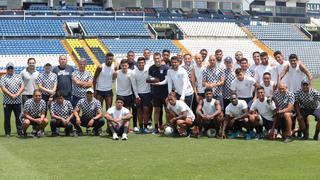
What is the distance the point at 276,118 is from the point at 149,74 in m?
3.01

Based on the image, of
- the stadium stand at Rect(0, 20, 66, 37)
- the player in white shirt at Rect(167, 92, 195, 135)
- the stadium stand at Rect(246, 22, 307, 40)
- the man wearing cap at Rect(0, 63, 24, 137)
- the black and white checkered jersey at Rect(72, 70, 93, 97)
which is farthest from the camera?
the stadium stand at Rect(246, 22, 307, 40)

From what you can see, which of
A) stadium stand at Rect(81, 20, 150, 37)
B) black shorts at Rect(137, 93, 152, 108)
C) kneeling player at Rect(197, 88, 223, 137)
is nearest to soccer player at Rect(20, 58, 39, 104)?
black shorts at Rect(137, 93, 152, 108)

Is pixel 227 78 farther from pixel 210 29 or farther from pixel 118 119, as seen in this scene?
pixel 210 29

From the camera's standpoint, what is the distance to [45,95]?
12.2 metres

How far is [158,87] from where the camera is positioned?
12.2 metres

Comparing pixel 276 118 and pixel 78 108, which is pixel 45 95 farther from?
pixel 276 118

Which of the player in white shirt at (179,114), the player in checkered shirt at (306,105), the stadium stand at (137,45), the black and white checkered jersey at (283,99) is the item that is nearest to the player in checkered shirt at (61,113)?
the player in white shirt at (179,114)

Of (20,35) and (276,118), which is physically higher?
(20,35)

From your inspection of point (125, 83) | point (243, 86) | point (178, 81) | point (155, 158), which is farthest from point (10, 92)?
point (243, 86)

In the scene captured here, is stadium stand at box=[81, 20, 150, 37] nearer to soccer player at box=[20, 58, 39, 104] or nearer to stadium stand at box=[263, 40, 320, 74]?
stadium stand at box=[263, 40, 320, 74]

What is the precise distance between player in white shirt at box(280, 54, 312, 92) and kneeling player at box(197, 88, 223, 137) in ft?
5.23

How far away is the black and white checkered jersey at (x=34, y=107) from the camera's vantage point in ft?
37.8

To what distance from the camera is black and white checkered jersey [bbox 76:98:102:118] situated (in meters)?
11.8

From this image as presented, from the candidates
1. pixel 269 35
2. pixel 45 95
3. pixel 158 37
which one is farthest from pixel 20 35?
pixel 45 95
